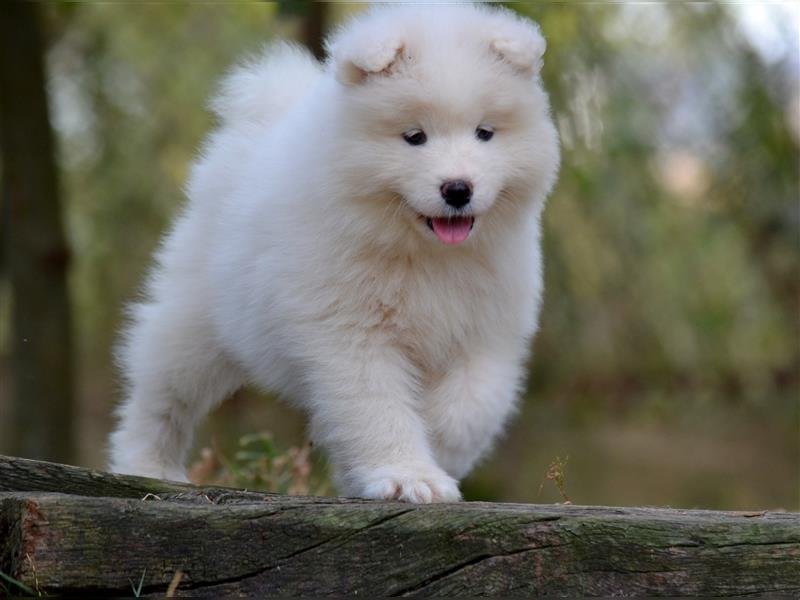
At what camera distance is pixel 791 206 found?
8484 mm

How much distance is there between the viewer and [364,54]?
11.6 feet

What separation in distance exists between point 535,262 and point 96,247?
655 centimetres

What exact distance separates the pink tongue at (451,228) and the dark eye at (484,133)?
0.23 m

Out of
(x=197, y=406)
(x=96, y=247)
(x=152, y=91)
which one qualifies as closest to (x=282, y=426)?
(x=96, y=247)

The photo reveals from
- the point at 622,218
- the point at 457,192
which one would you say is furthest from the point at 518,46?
the point at 622,218

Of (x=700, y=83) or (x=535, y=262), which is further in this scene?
(x=700, y=83)

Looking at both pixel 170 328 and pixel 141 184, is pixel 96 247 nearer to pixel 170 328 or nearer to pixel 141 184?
pixel 141 184

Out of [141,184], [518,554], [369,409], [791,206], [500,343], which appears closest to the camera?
[518,554]

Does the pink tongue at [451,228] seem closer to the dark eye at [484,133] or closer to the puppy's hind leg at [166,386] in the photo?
the dark eye at [484,133]

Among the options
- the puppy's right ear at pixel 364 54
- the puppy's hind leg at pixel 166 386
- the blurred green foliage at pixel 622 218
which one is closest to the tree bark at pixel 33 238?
the blurred green foliage at pixel 622 218

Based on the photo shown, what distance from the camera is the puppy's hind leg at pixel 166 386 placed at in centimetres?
455

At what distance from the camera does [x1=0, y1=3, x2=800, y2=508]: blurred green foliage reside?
319 inches

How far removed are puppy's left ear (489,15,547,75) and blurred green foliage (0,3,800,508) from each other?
3395 mm

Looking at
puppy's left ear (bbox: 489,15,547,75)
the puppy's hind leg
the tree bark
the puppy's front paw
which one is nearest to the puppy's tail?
the puppy's hind leg
